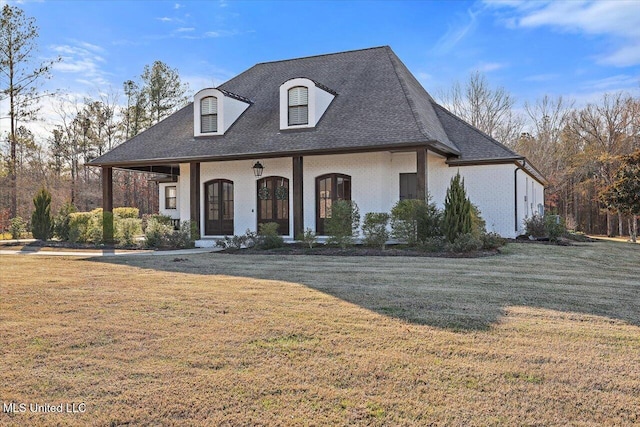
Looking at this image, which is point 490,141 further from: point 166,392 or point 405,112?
point 166,392

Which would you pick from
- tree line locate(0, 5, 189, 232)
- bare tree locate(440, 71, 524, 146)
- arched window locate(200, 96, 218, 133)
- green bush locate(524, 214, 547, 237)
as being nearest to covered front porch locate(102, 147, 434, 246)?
arched window locate(200, 96, 218, 133)

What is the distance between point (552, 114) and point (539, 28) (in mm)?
18539

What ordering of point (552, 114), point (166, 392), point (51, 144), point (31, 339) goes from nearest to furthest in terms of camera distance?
point (166, 392), point (31, 339), point (51, 144), point (552, 114)

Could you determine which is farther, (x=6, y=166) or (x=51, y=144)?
(x=51, y=144)

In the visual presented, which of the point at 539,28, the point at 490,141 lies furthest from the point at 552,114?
the point at 490,141

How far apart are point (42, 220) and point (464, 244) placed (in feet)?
50.8

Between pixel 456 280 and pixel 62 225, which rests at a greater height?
pixel 62 225

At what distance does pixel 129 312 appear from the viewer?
17.4 feet

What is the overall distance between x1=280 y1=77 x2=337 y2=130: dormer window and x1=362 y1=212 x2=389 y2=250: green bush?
14.4ft

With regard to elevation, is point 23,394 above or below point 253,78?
below

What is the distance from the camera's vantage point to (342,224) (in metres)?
13.0

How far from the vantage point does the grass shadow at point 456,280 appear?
543cm

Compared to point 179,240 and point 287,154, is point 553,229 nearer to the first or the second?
point 287,154

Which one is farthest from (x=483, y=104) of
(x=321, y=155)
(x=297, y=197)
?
(x=297, y=197)
